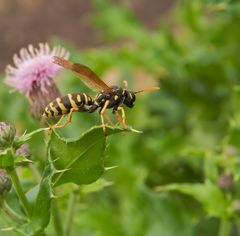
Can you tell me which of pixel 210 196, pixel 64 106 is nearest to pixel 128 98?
pixel 64 106

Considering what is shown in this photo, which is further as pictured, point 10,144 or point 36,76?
point 36,76

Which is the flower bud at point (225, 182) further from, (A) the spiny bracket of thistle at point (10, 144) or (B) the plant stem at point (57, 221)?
(A) the spiny bracket of thistle at point (10, 144)

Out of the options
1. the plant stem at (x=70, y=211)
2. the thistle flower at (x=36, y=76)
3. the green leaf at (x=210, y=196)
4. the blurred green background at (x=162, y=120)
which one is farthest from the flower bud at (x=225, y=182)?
the thistle flower at (x=36, y=76)

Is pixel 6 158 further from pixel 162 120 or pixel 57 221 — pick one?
pixel 162 120

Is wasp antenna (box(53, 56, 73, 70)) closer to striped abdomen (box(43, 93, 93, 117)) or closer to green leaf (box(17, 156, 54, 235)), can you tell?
striped abdomen (box(43, 93, 93, 117))

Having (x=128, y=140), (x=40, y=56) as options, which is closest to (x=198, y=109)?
(x=128, y=140)

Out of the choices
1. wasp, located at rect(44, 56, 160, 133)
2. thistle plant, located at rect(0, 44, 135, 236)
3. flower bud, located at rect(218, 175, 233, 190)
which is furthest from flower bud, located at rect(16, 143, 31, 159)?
flower bud, located at rect(218, 175, 233, 190)
